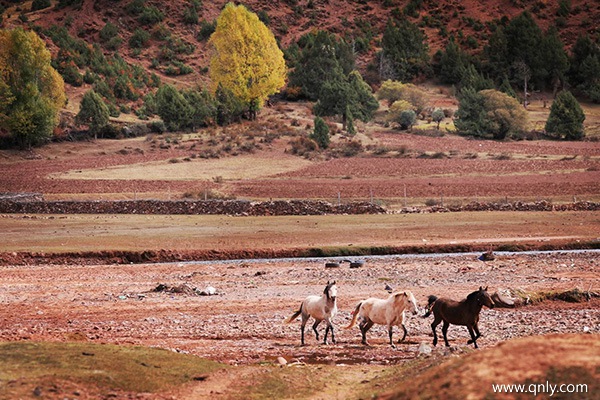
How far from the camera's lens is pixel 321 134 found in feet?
257

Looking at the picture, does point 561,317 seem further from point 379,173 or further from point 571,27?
point 571,27

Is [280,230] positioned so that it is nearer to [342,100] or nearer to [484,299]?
[484,299]

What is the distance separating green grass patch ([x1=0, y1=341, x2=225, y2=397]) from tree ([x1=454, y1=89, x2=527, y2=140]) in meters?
77.0

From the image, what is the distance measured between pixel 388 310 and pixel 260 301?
7.16m

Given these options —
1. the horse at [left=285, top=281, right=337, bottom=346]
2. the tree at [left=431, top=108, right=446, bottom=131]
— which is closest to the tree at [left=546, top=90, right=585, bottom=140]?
the tree at [left=431, top=108, right=446, bottom=131]

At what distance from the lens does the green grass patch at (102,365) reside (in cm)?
1466

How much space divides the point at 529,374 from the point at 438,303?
28.0 feet

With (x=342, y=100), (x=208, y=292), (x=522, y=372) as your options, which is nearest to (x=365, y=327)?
(x=208, y=292)

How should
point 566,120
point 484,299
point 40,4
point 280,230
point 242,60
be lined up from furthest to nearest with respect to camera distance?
point 40,4 → point 566,120 → point 242,60 → point 280,230 → point 484,299

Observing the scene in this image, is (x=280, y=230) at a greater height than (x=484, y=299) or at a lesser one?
lesser

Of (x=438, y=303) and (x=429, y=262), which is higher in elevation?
(x=438, y=303)

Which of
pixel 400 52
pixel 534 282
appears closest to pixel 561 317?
pixel 534 282

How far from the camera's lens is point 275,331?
22.0 meters

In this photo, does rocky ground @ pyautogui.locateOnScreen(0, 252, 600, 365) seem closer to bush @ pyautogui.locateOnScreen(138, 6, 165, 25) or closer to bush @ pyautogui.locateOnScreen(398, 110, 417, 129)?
bush @ pyautogui.locateOnScreen(398, 110, 417, 129)
